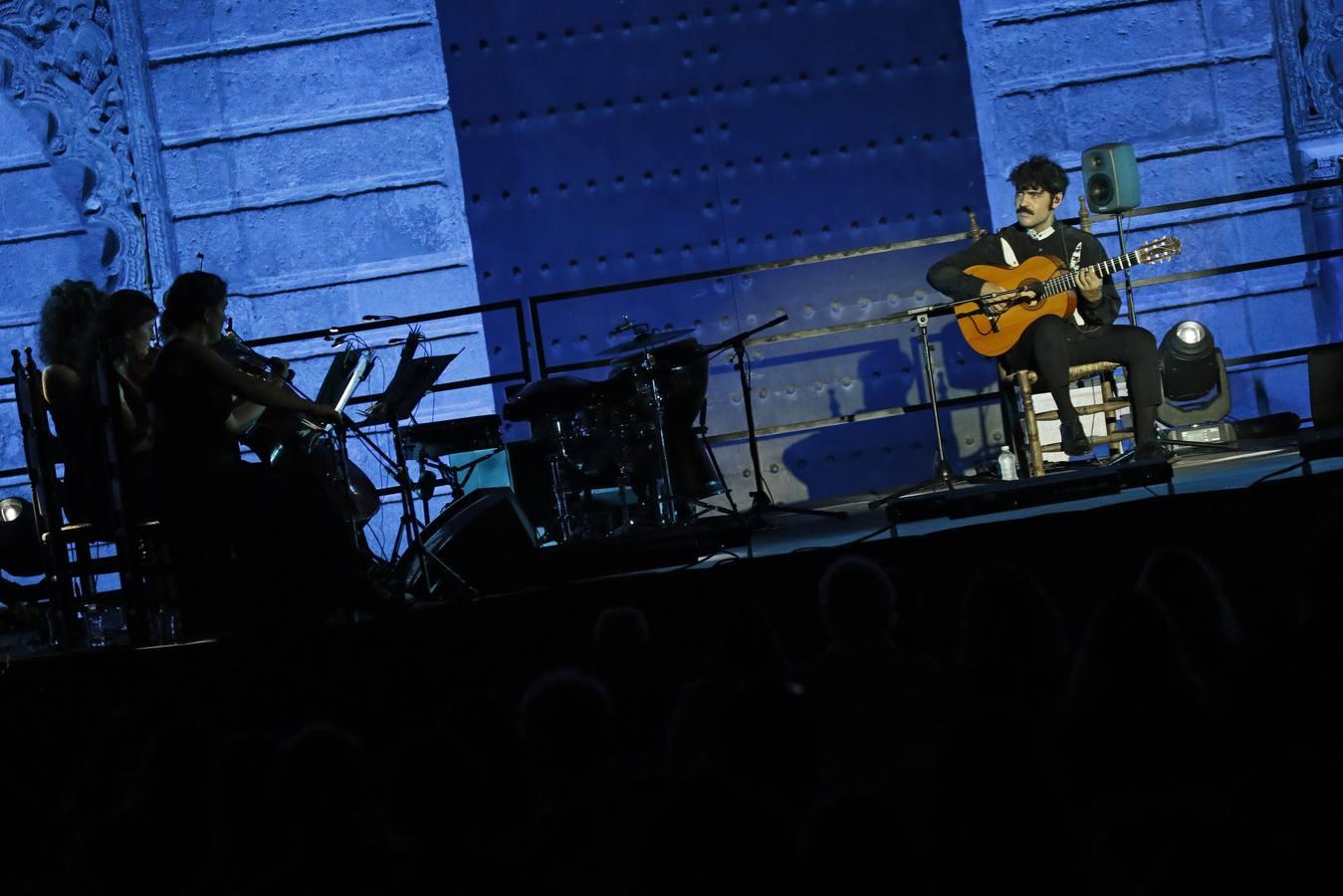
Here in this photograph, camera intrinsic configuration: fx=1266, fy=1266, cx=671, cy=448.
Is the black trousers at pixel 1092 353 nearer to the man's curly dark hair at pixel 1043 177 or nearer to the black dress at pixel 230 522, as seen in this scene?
the man's curly dark hair at pixel 1043 177

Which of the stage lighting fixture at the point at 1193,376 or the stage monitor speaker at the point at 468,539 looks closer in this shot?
the stage monitor speaker at the point at 468,539

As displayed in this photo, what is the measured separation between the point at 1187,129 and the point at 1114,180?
1433mm

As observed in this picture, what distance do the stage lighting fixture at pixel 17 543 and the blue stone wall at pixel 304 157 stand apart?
4.95 feet

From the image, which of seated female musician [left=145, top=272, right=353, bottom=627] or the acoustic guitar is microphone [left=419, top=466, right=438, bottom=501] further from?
the acoustic guitar

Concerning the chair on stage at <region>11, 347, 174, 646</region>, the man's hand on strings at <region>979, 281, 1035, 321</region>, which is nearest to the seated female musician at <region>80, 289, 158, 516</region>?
the chair on stage at <region>11, 347, 174, 646</region>

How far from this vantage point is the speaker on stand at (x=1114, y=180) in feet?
19.2

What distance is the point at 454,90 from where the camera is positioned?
7043 millimetres

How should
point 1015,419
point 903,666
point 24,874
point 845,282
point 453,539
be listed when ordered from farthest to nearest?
point 845,282, point 1015,419, point 453,539, point 24,874, point 903,666

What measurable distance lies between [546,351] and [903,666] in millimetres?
5184

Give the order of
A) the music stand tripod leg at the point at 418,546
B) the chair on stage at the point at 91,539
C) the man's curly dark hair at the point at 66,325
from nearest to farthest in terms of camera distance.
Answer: the chair on stage at the point at 91,539 < the music stand tripod leg at the point at 418,546 < the man's curly dark hair at the point at 66,325

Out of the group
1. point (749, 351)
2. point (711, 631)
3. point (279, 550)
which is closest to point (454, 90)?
point (749, 351)

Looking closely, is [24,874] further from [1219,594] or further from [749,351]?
[749,351]

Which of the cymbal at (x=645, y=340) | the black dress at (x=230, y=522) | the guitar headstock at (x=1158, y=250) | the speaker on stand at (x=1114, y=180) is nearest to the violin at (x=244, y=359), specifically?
the black dress at (x=230, y=522)

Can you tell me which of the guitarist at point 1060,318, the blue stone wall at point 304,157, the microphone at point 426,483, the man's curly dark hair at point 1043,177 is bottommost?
the microphone at point 426,483
